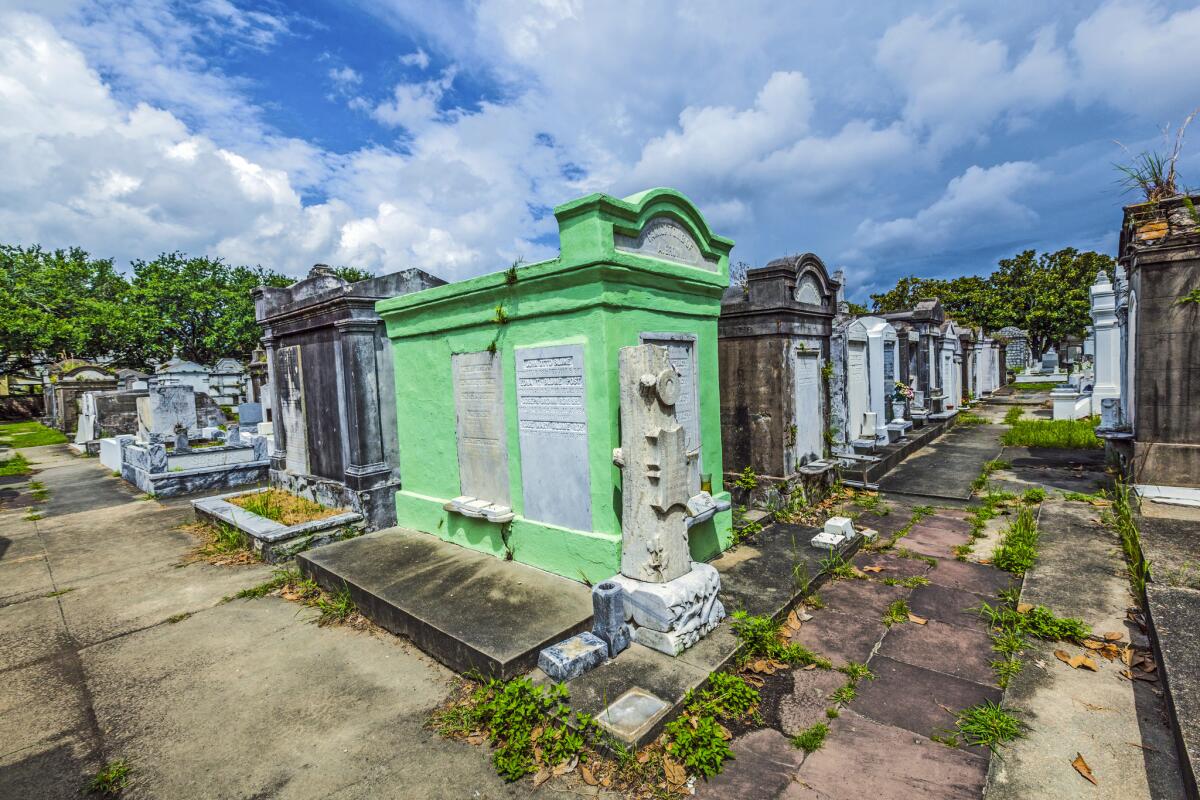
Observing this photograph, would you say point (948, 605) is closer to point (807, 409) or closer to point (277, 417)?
point (807, 409)

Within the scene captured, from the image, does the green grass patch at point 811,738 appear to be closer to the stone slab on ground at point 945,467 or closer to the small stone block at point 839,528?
the small stone block at point 839,528

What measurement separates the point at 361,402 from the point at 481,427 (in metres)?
2.21

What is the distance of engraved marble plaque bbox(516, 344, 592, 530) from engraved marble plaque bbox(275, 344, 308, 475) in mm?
4464

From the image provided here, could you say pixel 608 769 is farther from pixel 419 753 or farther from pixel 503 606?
pixel 503 606

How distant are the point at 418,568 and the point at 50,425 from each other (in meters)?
28.1

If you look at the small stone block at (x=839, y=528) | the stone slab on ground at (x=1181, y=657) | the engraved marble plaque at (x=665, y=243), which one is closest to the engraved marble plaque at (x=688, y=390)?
the engraved marble plaque at (x=665, y=243)

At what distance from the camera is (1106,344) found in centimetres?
1170

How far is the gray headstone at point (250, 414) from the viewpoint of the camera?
17016 mm

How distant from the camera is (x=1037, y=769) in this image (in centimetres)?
251

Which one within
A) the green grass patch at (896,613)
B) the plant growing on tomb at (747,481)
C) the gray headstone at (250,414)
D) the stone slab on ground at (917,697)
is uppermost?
the gray headstone at (250,414)

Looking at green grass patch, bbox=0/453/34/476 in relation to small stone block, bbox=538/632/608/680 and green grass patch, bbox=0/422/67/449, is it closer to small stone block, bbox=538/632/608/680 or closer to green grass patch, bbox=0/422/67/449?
green grass patch, bbox=0/422/67/449

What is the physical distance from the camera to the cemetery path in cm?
249

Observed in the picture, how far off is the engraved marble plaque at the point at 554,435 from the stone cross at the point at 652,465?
666 millimetres

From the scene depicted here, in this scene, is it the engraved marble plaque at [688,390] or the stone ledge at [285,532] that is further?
the stone ledge at [285,532]
